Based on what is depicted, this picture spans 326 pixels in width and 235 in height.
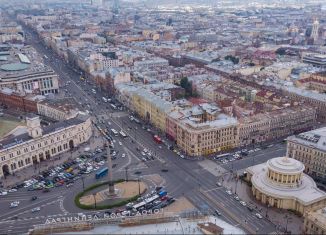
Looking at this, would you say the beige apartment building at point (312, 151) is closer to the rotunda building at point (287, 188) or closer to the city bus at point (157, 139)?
the rotunda building at point (287, 188)

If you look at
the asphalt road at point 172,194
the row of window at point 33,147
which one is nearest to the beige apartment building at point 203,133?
the asphalt road at point 172,194

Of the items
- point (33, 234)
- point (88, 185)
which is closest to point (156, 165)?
point (88, 185)

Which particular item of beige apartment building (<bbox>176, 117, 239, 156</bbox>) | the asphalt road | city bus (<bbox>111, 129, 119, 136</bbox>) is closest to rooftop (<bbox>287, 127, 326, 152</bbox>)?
the asphalt road

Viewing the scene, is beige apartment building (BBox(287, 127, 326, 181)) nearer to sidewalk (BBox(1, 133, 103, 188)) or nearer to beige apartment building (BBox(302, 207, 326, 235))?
beige apartment building (BBox(302, 207, 326, 235))

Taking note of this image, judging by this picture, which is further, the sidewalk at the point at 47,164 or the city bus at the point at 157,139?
the city bus at the point at 157,139

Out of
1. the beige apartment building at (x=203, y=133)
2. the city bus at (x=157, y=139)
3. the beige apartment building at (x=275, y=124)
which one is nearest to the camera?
the beige apartment building at (x=203, y=133)

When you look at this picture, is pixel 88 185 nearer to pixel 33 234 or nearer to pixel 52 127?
pixel 52 127

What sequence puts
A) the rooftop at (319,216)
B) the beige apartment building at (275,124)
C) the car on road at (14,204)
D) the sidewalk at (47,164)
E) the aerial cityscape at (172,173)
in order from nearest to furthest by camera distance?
the rooftop at (319,216) < the aerial cityscape at (172,173) < the car on road at (14,204) < the sidewalk at (47,164) < the beige apartment building at (275,124)
